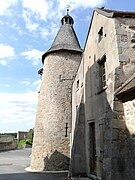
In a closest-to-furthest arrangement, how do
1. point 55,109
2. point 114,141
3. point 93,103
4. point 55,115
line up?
point 114,141 → point 93,103 → point 55,115 → point 55,109

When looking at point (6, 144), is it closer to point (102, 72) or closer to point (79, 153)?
point (79, 153)

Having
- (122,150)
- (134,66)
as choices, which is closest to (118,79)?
(134,66)

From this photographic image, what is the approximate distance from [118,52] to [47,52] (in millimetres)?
10610

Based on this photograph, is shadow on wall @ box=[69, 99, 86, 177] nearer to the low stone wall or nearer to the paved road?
the paved road

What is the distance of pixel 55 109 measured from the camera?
623 inches

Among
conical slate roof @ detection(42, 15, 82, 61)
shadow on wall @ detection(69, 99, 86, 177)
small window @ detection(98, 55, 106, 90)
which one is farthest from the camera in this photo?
conical slate roof @ detection(42, 15, 82, 61)

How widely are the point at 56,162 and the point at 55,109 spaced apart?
144 inches

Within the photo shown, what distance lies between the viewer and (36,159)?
50.8 ft

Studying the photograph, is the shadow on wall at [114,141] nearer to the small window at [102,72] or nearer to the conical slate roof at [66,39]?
the small window at [102,72]

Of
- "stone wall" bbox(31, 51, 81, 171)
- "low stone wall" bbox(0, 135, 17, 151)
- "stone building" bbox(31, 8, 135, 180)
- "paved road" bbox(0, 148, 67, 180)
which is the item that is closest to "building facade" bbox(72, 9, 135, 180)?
"stone building" bbox(31, 8, 135, 180)

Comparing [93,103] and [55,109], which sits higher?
[55,109]

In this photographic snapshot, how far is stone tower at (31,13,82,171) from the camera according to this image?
1506cm

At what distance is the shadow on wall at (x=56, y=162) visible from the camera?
14.8 m

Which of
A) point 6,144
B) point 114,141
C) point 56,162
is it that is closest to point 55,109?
point 56,162
